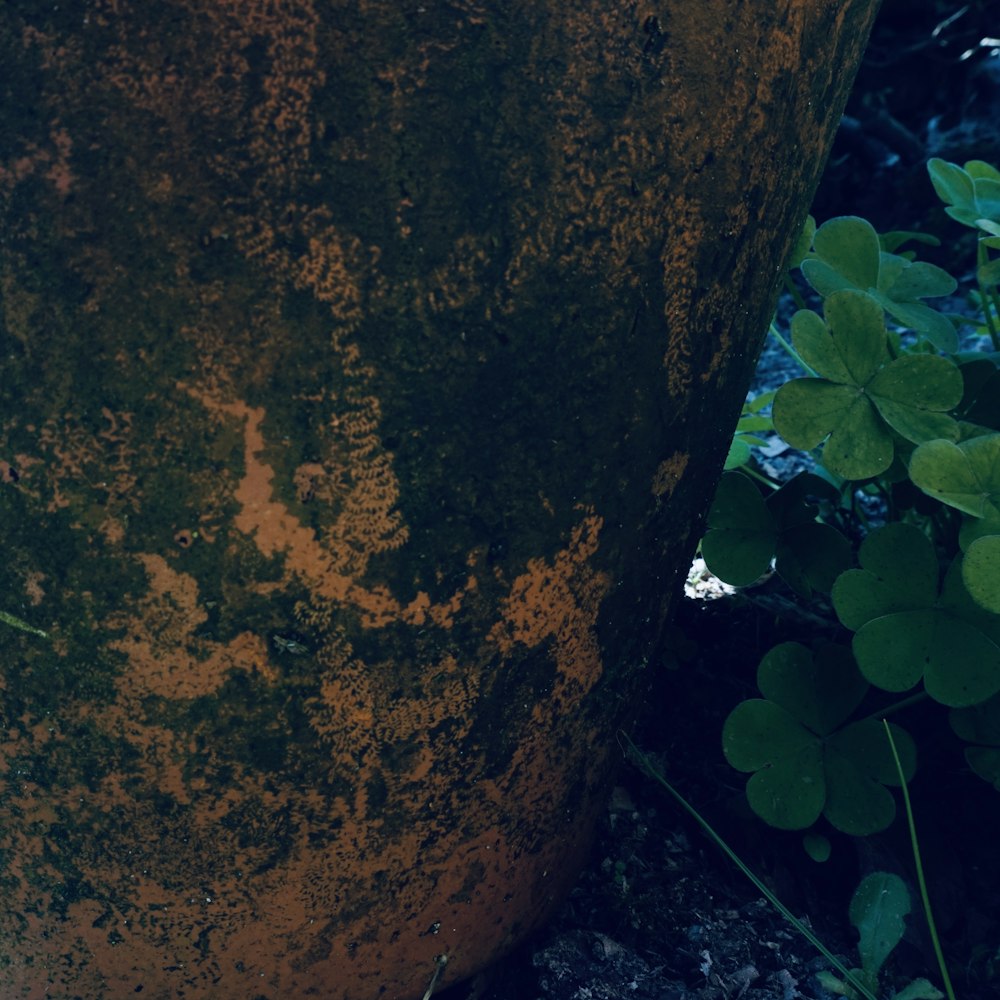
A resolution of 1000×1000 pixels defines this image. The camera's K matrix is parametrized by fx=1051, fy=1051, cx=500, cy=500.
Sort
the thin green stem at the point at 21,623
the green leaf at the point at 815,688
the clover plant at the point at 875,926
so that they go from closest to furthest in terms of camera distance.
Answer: the thin green stem at the point at 21,623 < the clover plant at the point at 875,926 < the green leaf at the point at 815,688

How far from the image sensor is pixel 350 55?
2.59 feet

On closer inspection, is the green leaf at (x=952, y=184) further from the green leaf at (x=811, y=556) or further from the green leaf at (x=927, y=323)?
the green leaf at (x=811, y=556)

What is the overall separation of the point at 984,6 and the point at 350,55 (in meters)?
2.64

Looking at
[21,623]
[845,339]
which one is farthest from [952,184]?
[21,623]

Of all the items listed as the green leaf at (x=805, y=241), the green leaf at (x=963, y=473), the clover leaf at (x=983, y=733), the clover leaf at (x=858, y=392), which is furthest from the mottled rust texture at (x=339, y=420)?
the clover leaf at (x=983, y=733)

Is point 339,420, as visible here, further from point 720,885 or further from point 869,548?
point 720,885

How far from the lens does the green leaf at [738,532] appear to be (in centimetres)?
134

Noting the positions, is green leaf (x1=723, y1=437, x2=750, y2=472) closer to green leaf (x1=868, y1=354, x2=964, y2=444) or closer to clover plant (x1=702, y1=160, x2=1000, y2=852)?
clover plant (x1=702, y1=160, x2=1000, y2=852)

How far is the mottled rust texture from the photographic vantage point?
2.63ft

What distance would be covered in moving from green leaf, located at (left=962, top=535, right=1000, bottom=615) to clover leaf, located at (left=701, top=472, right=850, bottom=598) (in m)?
0.27

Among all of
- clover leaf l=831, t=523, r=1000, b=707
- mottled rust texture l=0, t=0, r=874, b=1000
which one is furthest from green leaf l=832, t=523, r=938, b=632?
mottled rust texture l=0, t=0, r=874, b=1000

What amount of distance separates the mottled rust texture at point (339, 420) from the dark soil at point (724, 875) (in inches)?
9.1

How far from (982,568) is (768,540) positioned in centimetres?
33

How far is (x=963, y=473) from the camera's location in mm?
1133
